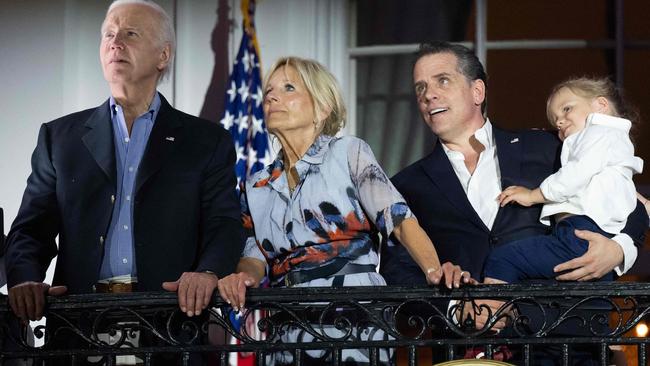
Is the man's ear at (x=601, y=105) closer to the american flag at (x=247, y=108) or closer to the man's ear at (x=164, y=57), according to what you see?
the man's ear at (x=164, y=57)

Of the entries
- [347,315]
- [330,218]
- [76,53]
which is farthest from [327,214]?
[76,53]

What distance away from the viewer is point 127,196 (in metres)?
4.86

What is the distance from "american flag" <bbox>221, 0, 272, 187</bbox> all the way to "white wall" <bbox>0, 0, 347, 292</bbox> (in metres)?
0.32

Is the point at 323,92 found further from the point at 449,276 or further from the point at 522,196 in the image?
the point at 449,276

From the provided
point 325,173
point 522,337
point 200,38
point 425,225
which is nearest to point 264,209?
point 325,173

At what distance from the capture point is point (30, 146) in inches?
302

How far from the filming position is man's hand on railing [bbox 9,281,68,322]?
4.49 m

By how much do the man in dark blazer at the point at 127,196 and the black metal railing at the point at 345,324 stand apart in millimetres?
142

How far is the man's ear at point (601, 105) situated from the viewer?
16.5 ft

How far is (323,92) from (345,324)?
88 cm

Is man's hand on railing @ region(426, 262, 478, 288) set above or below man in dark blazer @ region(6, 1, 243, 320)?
below

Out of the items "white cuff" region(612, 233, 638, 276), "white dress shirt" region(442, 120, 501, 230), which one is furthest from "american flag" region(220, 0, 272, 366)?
"white cuff" region(612, 233, 638, 276)

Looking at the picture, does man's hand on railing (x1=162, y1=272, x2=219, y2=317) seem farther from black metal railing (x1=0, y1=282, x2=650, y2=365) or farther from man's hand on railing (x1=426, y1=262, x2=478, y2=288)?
man's hand on railing (x1=426, y1=262, x2=478, y2=288)

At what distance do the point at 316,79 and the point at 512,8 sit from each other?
310 centimetres
